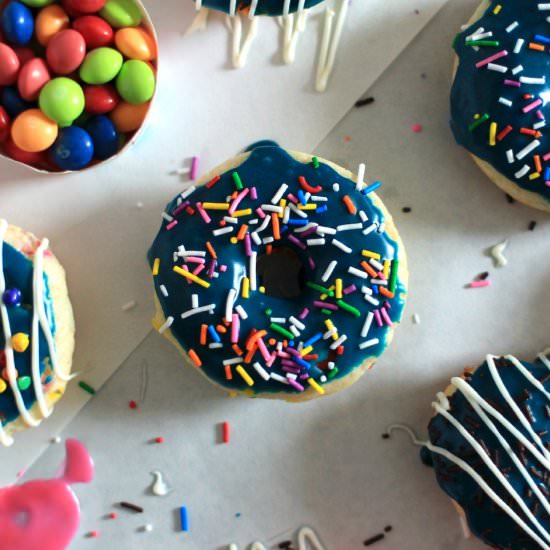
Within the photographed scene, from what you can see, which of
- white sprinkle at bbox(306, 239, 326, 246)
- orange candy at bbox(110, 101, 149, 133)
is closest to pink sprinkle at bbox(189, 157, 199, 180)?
orange candy at bbox(110, 101, 149, 133)

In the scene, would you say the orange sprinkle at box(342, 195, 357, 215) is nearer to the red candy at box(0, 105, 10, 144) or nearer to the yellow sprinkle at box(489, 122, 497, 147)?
the yellow sprinkle at box(489, 122, 497, 147)

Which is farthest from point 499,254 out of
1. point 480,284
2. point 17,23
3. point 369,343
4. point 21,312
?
point 17,23

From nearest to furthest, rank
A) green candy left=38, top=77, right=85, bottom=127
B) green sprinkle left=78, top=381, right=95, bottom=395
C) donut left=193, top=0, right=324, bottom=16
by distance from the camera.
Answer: green candy left=38, top=77, right=85, bottom=127, donut left=193, top=0, right=324, bottom=16, green sprinkle left=78, top=381, right=95, bottom=395

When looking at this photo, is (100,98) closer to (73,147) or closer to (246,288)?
(73,147)

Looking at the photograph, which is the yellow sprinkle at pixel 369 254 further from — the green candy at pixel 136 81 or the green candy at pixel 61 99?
the green candy at pixel 61 99

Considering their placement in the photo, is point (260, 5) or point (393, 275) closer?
point (393, 275)

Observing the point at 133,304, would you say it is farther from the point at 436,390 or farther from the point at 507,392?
the point at 507,392

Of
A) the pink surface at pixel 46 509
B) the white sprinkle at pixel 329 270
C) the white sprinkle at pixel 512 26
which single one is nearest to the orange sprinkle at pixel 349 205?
the white sprinkle at pixel 329 270
